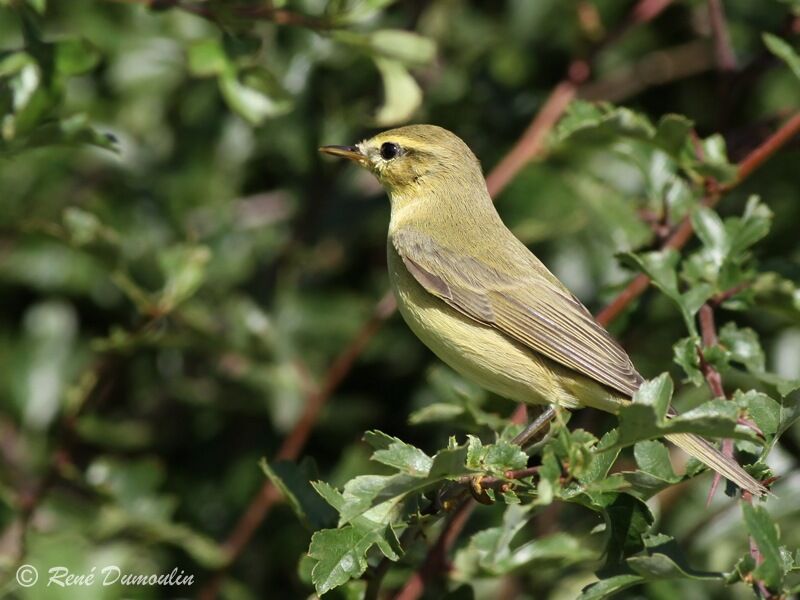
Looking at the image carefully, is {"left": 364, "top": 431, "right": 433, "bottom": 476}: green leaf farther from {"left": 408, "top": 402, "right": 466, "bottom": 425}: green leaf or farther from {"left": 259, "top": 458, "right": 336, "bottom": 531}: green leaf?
{"left": 408, "top": 402, "right": 466, "bottom": 425}: green leaf

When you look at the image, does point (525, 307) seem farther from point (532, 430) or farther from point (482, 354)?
point (532, 430)

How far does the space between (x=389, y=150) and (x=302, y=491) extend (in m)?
1.73

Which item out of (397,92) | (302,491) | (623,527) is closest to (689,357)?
(623,527)

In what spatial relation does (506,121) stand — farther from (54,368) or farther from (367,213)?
(54,368)

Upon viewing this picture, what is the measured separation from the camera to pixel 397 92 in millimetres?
3793

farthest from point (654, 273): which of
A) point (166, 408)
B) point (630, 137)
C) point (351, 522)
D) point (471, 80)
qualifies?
point (166, 408)

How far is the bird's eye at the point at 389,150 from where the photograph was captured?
4441 mm

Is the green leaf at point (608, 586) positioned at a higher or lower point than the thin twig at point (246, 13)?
lower

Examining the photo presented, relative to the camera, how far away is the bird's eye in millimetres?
4441

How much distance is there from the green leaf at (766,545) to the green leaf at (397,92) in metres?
1.92

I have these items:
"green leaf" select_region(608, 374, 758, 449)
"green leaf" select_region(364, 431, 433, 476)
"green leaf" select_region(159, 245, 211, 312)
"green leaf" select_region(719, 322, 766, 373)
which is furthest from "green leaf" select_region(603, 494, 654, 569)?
"green leaf" select_region(159, 245, 211, 312)

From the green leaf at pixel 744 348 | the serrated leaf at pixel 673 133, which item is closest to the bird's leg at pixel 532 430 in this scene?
the green leaf at pixel 744 348

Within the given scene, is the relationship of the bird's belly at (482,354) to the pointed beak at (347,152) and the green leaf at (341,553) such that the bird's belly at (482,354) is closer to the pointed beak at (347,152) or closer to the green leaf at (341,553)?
the pointed beak at (347,152)

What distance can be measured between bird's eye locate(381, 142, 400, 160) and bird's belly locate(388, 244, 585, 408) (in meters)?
0.74
